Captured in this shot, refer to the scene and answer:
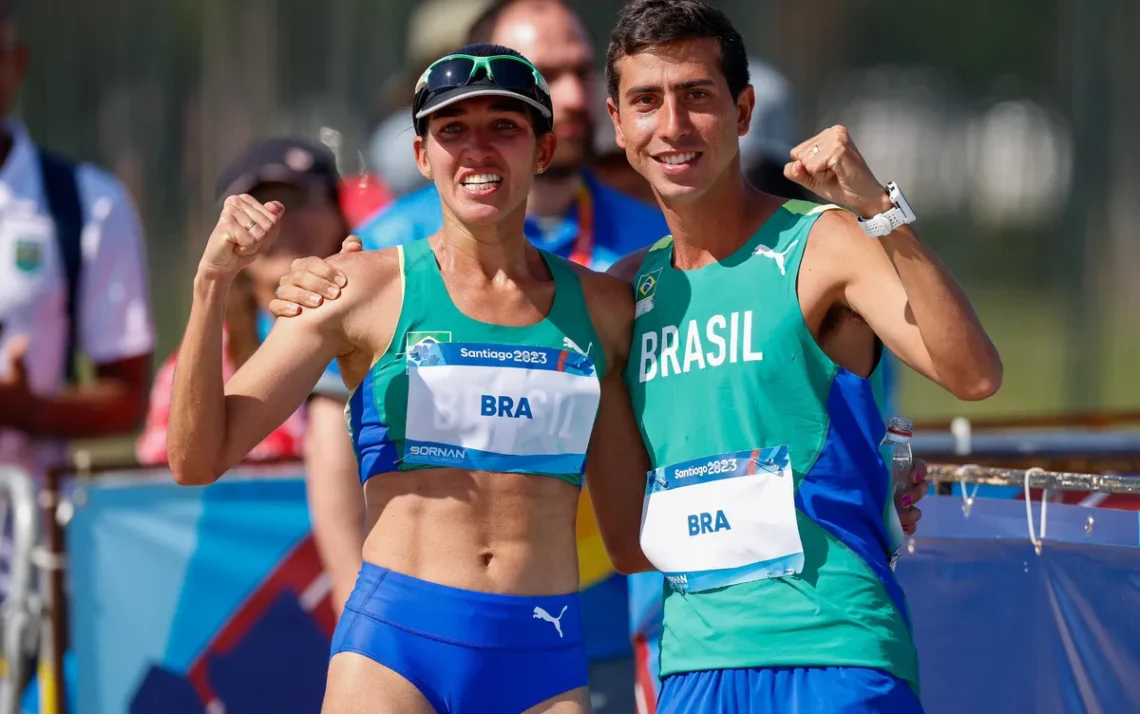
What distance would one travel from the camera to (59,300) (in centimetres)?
571

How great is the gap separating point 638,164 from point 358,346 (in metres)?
0.70

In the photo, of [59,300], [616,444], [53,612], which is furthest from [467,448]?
[59,300]

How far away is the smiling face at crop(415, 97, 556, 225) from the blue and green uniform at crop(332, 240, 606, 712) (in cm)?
22

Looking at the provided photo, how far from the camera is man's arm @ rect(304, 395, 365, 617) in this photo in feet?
14.7

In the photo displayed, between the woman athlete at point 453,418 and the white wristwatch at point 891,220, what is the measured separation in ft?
2.26

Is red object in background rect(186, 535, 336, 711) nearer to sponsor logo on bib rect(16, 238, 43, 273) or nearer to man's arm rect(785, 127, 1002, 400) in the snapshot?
sponsor logo on bib rect(16, 238, 43, 273)

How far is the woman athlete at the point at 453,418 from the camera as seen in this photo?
3.24 metres

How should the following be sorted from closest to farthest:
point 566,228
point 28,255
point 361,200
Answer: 1. point 566,228
2. point 28,255
3. point 361,200

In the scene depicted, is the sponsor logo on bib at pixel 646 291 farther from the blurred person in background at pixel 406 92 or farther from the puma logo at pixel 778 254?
the blurred person in background at pixel 406 92

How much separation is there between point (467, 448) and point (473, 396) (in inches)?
4.3

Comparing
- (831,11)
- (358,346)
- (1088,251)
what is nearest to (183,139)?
(831,11)

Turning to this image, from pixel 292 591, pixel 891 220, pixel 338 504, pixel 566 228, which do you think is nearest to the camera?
pixel 891 220

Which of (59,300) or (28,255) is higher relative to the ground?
(28,255)

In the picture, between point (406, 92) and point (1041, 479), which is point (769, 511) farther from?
point (406, 92)
